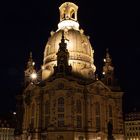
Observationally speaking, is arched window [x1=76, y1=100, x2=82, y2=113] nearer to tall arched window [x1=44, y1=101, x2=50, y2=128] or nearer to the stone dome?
tall arched window [x1=44, y1=101, x2=50, y2=128]

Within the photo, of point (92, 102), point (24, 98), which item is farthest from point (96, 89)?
point (24, 98)

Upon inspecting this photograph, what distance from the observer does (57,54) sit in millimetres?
78562

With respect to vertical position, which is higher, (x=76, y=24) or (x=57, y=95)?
(x=76, y=24)

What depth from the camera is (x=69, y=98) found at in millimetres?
72625

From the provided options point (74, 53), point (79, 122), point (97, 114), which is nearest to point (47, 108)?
point (79, 122)

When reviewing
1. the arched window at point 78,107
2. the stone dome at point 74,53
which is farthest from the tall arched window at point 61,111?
the stone dome at point 74,53

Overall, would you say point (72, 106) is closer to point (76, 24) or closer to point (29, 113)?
point (29, 113)

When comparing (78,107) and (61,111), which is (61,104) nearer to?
(61,111)

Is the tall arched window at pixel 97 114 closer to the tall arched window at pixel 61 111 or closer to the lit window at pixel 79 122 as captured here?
the lit window at pixel 79 122

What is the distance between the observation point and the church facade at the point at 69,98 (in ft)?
236

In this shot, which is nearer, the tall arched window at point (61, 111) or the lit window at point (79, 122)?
the tall arched window at point (61, 111)

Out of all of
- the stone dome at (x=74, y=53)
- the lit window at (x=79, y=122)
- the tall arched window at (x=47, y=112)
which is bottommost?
the lit window at (x=79, y=122)

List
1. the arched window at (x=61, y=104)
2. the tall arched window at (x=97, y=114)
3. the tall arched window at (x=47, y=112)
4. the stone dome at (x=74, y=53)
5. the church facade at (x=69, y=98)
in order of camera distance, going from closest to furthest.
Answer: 1. the church facade at (x=69, y=98)
2. the arched window at (x=61, y=104)
3. the tall arched window at (x=47, y=112)
4. the tall arched window at (x=97, y=114)
5. the stone dome at (x=74, y=53)

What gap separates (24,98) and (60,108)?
14.7 metres
